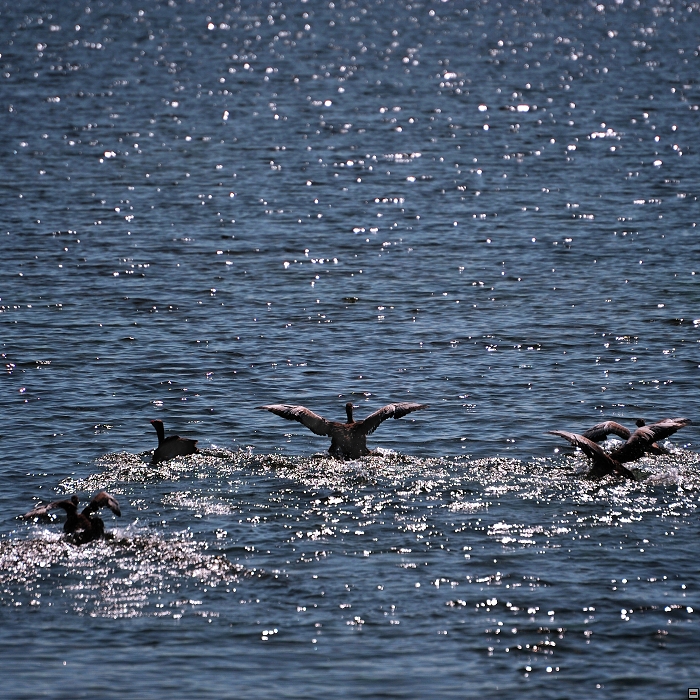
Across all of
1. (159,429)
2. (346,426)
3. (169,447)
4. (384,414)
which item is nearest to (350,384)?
(384,414)

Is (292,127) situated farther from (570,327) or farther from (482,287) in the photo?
(570,327)

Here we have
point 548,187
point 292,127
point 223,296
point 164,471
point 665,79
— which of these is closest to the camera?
point 164,471

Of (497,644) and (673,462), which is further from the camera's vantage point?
(673,462)

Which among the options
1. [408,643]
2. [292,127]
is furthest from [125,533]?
[292,127]

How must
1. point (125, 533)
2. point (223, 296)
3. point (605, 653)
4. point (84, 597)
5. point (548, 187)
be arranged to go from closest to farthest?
point (605, 653)
point (84, 597)
point (125, 533)
point (223, 296)
point (548, 187)

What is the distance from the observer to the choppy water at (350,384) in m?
21.3

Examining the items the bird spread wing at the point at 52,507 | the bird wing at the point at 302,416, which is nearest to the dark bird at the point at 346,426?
the bird wing at the point at 302,416

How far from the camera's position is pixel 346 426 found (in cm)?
2919

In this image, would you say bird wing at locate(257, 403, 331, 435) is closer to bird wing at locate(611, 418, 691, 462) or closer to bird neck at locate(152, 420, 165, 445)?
bird neck at locate(152, 420, 165, 445)

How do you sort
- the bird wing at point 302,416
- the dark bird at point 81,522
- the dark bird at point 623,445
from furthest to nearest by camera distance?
the bird wing at point 302,416
the dark bird at point 623,445
the dark bird at point 81,522

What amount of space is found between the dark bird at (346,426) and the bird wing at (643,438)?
452 cm

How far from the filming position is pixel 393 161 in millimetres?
66938

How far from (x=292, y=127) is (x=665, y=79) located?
29727mm

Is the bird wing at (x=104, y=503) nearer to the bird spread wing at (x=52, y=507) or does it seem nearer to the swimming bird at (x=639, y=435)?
the bird spread wing at (x=52, y=507)
